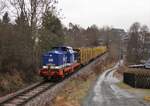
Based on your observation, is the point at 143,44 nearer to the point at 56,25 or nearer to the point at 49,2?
the point at 56,25

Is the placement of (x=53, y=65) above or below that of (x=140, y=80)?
above

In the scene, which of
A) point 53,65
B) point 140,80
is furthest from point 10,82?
point 140,80

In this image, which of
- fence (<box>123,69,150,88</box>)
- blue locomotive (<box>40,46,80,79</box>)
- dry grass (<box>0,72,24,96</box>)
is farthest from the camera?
fence (<box>123,69,150,88</box>)

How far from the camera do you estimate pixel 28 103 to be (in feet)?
67.7

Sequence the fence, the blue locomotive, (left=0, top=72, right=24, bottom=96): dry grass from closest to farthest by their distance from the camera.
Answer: (left=0, top=72, right=24, bottom=96): dry grass < the blue locomotive < the fence

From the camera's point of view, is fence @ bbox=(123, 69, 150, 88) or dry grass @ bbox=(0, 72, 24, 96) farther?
fence @ bbox=(123, 69, 150, 88)

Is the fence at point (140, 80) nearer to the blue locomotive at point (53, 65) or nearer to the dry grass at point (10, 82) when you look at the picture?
the blue locomotive at point (53, 65)

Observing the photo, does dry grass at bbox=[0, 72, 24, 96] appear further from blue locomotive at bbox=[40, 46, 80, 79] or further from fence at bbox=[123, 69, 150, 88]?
fence at bbox=[123, 69, 150, 88]

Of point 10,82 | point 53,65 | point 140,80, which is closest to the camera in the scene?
point 10,82

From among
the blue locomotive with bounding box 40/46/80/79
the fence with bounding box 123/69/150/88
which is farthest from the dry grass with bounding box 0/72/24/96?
the fence with bounding box 123/69/150/88

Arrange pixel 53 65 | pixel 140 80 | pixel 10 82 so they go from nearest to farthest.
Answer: pixel 10 82, pixel 53 65, pixel 140 80

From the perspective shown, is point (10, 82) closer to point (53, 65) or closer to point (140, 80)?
point (53, 65)

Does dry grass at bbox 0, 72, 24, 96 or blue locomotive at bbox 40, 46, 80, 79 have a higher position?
blue locomotive at bbox 40, 46, 80, 79

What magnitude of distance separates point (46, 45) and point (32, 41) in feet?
24.5
